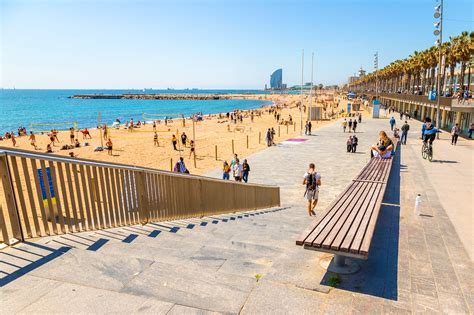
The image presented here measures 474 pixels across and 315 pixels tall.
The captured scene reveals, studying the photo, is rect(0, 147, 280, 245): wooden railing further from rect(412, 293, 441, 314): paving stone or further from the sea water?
the sea water

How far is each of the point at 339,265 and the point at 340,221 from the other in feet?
2.58

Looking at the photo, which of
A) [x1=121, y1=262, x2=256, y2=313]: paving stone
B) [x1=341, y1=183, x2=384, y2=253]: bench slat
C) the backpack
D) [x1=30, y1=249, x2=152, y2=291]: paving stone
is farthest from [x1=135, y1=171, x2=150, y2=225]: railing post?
the backpack

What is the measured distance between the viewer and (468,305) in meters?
3.78

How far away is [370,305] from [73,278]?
3.46 metres

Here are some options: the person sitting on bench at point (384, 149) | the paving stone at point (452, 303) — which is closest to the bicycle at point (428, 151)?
the person sitting on bench at point (384, 149)

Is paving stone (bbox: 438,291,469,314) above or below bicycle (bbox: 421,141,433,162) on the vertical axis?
above

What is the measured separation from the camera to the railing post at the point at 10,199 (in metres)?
4.00

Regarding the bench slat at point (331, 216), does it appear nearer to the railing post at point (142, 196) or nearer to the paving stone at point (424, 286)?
the paving stone at point (424, 286)

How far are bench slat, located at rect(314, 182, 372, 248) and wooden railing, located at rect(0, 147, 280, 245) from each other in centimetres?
318

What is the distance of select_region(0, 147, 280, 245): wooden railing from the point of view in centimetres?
409

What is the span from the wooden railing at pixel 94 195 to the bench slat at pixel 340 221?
125 inches

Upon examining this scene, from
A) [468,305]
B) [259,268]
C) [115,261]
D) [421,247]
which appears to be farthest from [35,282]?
[421,247]

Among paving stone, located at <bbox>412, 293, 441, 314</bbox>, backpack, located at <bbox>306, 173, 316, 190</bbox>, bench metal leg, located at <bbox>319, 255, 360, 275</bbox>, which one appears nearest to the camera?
paving stone, located at <bbox>412, 293, 441, 314</bbox>

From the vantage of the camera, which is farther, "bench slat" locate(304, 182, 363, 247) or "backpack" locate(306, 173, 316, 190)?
"backpack" locate(306, 173, 316, 190)
